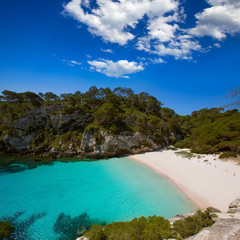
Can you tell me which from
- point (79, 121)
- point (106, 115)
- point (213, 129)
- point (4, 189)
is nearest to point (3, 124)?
point (79, 121)

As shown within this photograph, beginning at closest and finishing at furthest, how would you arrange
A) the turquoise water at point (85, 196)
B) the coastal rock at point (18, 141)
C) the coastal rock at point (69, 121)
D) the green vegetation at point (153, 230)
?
the green vegetation at point (153, 230)
the turquoise water at point (85, 196)
the coastal rock at point (18, 141)
the coastal rock at point (69, 121)

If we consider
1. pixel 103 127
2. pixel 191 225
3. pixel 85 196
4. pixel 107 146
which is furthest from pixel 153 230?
pixel 103 127

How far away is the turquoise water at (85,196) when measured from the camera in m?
9.69

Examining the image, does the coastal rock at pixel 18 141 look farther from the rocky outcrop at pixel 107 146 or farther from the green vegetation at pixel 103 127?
the rocky outcrop at pixel 107 146

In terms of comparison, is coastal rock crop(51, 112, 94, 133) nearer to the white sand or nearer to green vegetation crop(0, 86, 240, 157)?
green vegetation crop(0, 86, 240, 157)

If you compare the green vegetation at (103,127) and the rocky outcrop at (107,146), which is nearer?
the green vegetation at (103,127)

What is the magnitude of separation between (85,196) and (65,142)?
65.9ft

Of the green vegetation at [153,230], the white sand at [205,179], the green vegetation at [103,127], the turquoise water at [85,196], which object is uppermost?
the green vegetation at [103,127]

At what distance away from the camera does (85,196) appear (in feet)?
41.0

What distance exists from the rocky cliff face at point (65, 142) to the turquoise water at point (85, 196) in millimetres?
8330

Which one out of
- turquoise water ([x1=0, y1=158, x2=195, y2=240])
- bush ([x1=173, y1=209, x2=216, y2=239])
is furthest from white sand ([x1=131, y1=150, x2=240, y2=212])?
bush ([x1=173, y1=209, x2=216, y2=239])

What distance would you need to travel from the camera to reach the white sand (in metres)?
10.8

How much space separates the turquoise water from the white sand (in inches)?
56.3

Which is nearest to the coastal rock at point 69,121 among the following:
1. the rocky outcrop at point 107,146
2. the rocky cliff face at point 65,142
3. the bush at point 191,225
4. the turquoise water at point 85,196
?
the rocky cliff face at point 65,142
